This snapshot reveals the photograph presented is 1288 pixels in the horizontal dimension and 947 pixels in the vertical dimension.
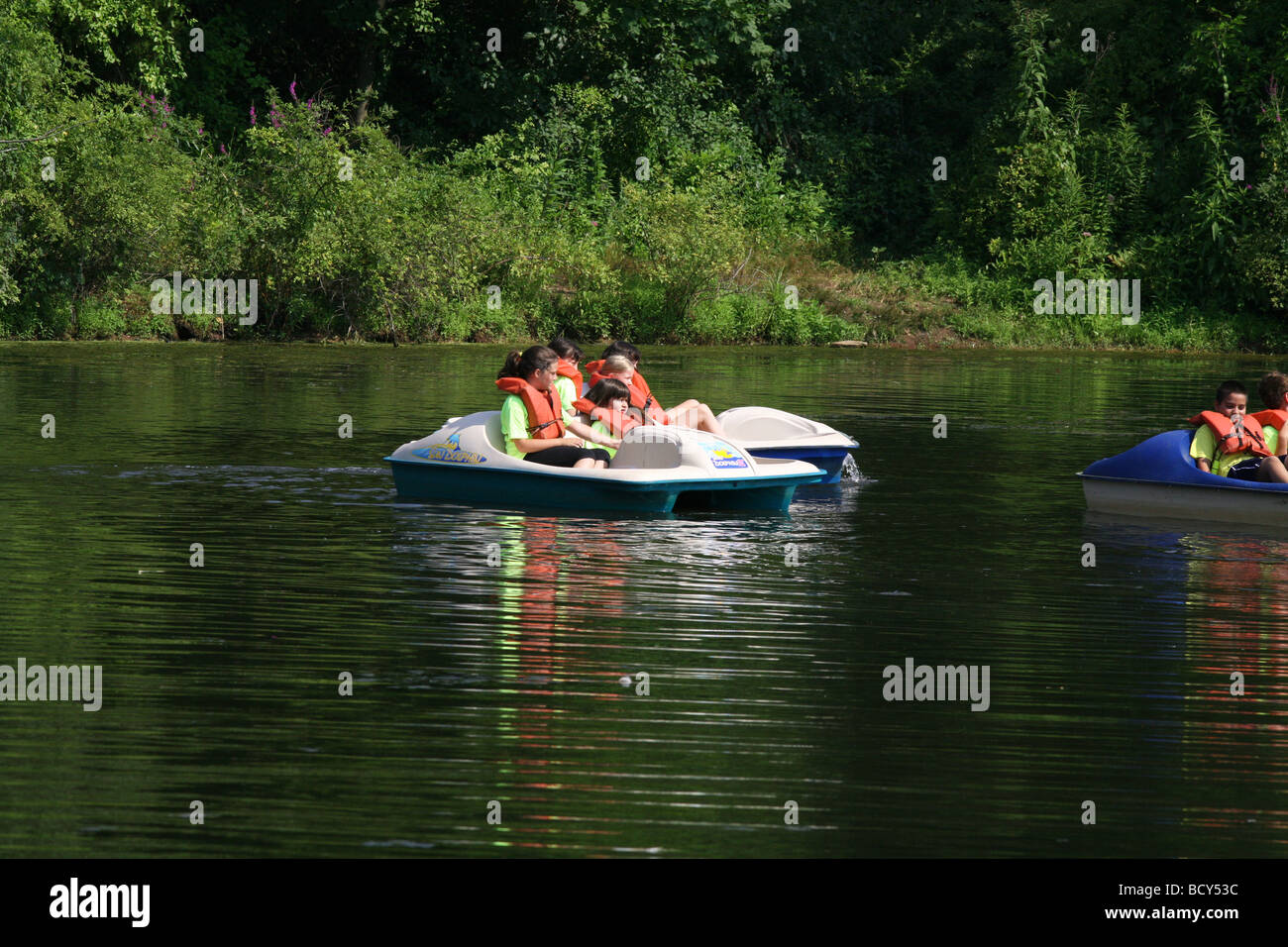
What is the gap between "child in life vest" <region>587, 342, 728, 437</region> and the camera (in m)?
13.8

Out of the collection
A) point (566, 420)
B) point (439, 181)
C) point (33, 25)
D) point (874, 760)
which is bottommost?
point (874, 760)

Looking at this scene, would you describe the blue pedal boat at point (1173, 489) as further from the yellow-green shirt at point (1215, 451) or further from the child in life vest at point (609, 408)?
the child in life vest at point (609, 408)

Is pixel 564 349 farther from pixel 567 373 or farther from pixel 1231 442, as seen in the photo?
pixel 1231 442

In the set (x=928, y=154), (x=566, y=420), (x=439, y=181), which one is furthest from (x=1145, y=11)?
(x=566, y=420)

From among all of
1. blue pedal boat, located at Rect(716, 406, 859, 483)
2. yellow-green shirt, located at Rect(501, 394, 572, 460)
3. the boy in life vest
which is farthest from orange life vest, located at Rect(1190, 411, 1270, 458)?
yellow-green shirt, located at Rect(501, 394, 572, 460)

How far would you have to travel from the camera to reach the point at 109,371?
24.4 meters

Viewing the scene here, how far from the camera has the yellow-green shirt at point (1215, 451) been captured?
503 inches

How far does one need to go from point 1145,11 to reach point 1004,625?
32890 mm

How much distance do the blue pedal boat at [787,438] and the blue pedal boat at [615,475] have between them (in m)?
1.54

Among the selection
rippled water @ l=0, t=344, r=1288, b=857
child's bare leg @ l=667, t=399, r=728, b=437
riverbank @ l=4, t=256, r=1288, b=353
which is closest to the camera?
rippled water @ l=0, t=344, r=1288, b=857

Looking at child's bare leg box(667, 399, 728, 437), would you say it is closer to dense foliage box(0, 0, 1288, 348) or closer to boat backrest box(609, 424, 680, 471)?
boat backrest box(609, 424, 680, 471)

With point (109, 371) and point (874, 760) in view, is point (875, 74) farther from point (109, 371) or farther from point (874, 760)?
point (874, 760)

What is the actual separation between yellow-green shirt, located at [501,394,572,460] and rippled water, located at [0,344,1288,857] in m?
0.52

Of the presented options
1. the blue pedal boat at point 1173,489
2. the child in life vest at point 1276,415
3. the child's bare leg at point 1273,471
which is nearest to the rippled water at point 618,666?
the blue pedal boat at point 1173,489
